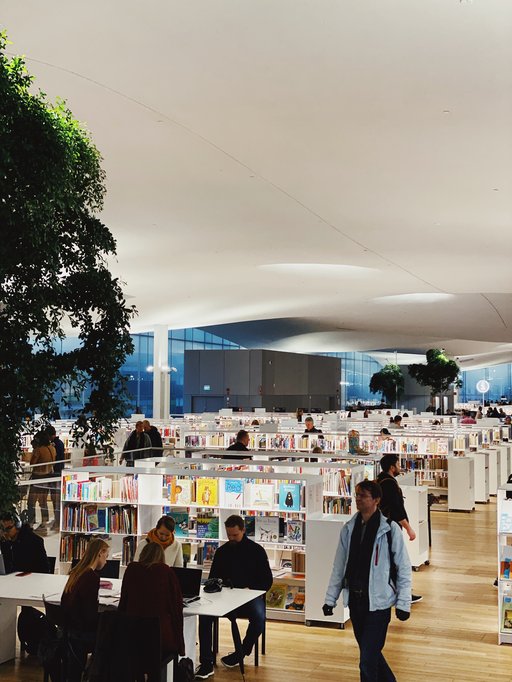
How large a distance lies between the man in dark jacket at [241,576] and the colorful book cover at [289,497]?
5.42 ft

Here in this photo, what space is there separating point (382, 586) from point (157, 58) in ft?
15.0

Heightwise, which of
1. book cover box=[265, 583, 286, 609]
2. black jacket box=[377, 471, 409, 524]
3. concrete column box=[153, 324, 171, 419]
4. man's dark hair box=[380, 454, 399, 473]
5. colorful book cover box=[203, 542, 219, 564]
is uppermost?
concrete column box=[153, 324, 171, 419]

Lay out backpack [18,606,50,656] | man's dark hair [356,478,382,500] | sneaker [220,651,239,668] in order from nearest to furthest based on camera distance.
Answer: man's dark hair [356,478,382,500] → sneaker [220,651,239,668] → backpack [18,606,50,656]

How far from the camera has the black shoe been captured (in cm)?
700

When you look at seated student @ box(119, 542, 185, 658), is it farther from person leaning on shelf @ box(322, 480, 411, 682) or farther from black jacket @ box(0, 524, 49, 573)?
black jacket @ box(0, 524, 49, 573)

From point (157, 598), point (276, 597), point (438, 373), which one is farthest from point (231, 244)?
point (438, 373)

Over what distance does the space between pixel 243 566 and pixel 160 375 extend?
24720 mm

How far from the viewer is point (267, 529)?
29.6 feet

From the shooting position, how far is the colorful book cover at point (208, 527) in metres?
9.26

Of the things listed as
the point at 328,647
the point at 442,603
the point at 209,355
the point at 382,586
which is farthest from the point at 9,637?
the point at 209,355

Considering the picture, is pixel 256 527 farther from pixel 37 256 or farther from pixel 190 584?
pixel 37 256

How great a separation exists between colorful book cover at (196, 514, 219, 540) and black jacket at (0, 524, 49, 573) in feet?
6.11

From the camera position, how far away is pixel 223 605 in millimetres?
6520

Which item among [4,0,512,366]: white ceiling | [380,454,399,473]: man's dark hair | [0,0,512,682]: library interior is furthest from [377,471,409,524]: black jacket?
[4,0,512,366]: white ceiling
